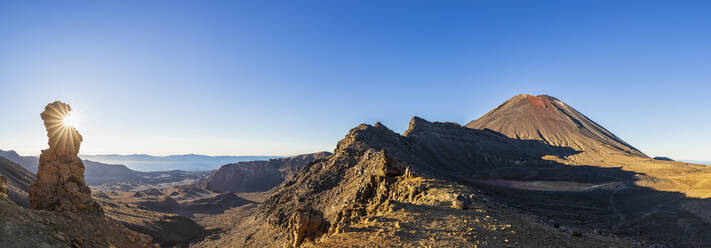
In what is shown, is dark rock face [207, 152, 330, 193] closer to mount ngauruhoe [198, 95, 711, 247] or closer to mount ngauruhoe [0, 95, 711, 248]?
mount ngauruhoe [0, 95, 711, 248]

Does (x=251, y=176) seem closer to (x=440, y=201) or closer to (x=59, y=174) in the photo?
(x=59, y=174)

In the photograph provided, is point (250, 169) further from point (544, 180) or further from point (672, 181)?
point (672, 181)

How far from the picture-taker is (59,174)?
14039mm

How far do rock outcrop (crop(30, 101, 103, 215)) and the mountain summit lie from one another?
346 feet

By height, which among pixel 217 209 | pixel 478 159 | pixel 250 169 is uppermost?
pixel 478 159

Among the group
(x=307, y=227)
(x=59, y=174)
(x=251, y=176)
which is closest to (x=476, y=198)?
(x=307, y=227)

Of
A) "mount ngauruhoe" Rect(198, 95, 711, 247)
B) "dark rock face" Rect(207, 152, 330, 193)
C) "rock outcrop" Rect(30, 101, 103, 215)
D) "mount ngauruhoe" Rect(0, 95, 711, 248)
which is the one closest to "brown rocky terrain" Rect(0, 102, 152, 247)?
"rock outcrop" Rect(30, 101, 103, 215)

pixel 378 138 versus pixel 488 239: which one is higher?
pixel 378 138

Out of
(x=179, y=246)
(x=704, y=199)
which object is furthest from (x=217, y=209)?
(x=704, y=199)

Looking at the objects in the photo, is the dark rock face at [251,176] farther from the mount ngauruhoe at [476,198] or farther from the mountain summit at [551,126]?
the mountain summit at [551,126]

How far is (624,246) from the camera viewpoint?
10.5m

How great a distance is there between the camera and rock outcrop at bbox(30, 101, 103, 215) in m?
13.3

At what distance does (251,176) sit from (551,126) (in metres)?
123

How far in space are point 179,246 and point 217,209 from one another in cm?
3845
